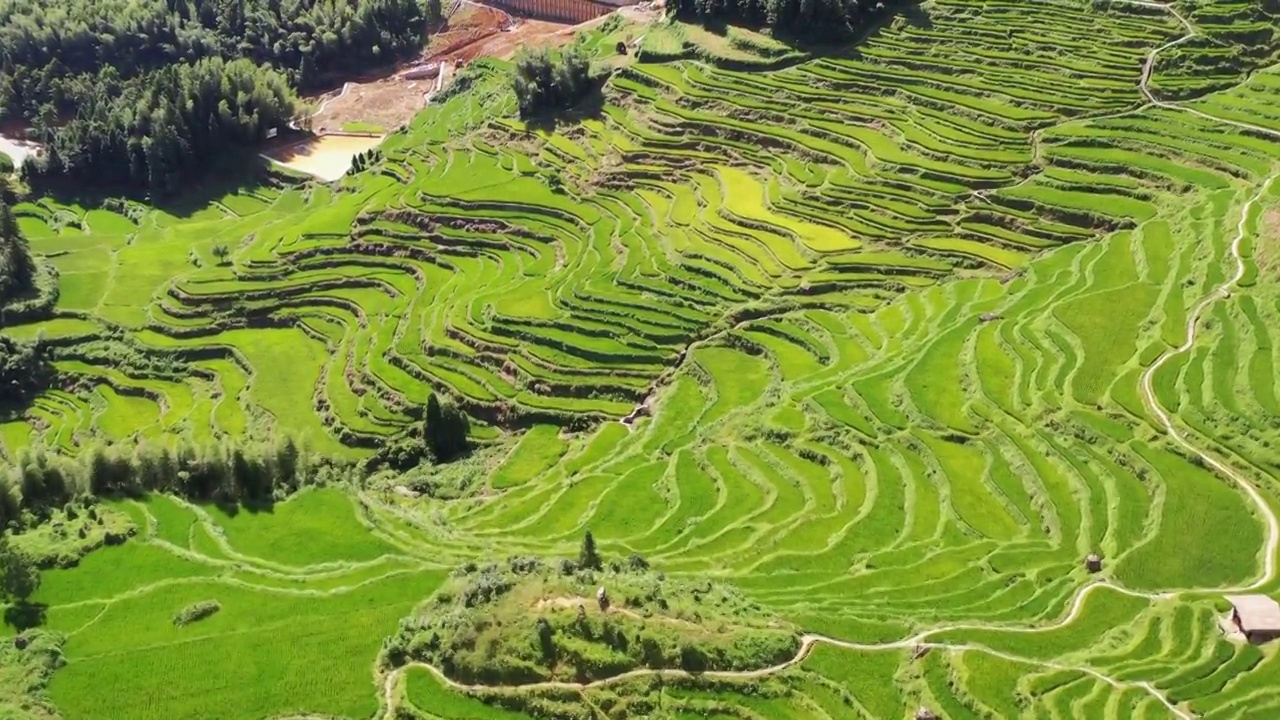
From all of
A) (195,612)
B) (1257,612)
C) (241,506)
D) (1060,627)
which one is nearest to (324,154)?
(241,506)

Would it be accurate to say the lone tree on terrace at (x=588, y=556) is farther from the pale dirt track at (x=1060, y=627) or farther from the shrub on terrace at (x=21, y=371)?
the shrub on terrace at (x=21, y=371)

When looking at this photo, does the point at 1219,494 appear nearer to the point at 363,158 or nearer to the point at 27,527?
the point at 27,527

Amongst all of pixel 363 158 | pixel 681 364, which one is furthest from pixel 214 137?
pixel 681 364

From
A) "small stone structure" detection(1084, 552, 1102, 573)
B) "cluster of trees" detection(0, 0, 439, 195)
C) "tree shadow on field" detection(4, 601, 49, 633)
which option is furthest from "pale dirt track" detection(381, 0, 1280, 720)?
"cluster of trees" detection(0, 0, 439, 195)

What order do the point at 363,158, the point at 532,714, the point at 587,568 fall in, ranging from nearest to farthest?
the point at 532,714
the point at 587,568
the point at 363,158

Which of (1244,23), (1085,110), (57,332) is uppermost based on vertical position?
(1244,23)

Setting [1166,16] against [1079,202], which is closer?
[1079,202]

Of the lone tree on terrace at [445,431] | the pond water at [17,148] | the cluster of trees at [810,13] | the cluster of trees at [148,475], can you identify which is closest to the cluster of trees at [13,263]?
the pond water at [17,148]

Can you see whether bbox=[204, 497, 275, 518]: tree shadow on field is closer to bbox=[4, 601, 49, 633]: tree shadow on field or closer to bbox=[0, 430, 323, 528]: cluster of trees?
bbox=[0, 430, 323, 528]: cluster of trees
